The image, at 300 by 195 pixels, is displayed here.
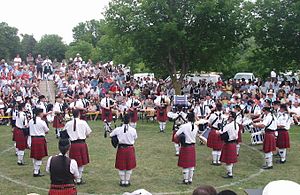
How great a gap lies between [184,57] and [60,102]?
1019 cm

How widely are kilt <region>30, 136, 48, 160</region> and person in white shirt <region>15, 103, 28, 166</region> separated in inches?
55.8

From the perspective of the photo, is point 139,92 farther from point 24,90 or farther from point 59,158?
point 59,158

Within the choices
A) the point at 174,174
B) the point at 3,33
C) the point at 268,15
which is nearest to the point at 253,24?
the point at 268,15

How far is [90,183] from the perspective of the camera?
10352 mm

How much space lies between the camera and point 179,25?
888 inches

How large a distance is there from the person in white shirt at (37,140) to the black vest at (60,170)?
3.87m

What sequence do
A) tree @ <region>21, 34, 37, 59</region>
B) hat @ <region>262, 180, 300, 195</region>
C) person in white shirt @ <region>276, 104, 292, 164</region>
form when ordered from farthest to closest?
tree @ <region>21, 34, 37, 59</region>
person in white shirt @ <region>276, 104, 292, 164</region>
hat @ <region>262, 180, 300, 195</region>

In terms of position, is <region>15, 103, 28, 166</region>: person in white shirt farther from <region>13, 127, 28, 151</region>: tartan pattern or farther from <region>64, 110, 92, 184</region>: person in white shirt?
<region>64, 110, 92, 184</region>: person in white shirt

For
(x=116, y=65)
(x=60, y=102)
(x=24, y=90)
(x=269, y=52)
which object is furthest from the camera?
(x=116, y=65)

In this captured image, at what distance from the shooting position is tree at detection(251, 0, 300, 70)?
22.4 metres

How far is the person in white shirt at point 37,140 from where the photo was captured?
1087 cm

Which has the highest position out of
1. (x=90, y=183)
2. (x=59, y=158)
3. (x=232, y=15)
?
(x=232, y=15)

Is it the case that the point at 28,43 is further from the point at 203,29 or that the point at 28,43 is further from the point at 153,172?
the point at 153,172

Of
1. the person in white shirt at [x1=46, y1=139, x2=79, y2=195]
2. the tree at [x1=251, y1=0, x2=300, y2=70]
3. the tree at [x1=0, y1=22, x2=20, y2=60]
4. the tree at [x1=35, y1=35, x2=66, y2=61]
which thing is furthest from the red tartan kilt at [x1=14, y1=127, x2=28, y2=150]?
the tree at [x1=35, y1=35, x2=66, y2=61]
